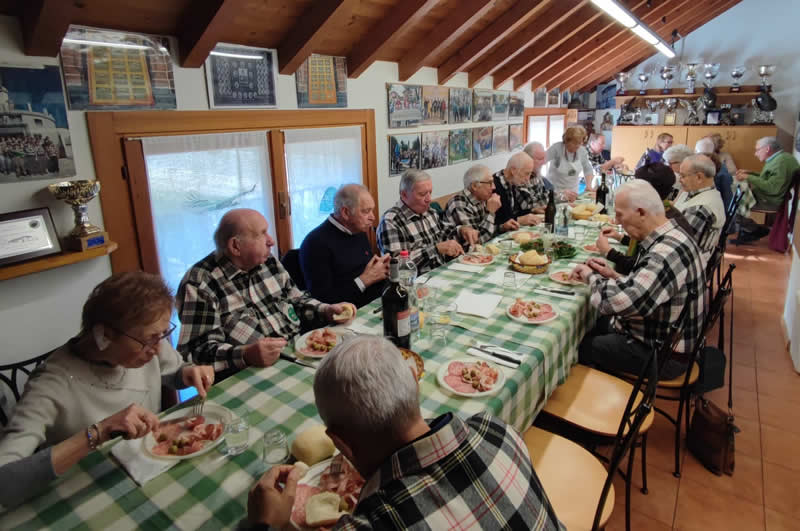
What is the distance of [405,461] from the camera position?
3.11 ft

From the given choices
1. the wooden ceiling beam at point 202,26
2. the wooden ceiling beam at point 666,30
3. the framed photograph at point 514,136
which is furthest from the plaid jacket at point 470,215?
the wooden ceiling beam at point 666,30

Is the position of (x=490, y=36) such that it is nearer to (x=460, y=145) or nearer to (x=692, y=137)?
(x=460, y=145)

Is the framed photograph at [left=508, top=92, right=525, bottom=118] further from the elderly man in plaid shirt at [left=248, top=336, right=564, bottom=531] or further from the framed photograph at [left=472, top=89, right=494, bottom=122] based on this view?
the elderly man in plaid shirt at [left=248, top=336, right=564, bottom=531]

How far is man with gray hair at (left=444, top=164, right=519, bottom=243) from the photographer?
406cm

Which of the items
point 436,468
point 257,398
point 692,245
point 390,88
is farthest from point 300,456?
point 390,88

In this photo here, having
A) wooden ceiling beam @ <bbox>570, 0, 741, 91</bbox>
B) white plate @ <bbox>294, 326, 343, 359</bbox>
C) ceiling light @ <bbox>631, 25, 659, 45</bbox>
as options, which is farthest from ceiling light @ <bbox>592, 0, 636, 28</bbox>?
wooden ceiling beam @ <bbox>570, 0, 741, 91</bbox>

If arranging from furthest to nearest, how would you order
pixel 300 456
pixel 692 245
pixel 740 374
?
pixel 740 374, pixel 692 245, pixel 300 456

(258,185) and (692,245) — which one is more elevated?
(258,185)

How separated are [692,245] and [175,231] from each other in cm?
304

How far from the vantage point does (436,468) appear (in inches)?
37.1

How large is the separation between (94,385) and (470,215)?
315 centimetres

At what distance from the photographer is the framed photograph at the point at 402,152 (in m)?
4.84

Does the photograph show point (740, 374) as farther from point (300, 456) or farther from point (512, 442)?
point (300, 456)

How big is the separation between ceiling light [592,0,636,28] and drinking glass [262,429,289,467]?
3.92 metres
